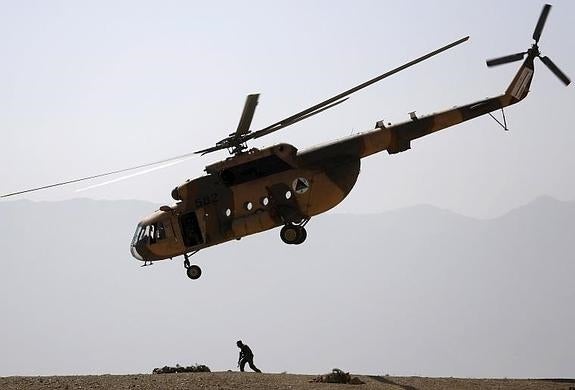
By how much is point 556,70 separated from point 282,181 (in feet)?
37.8

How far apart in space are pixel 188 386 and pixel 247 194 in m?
7.86

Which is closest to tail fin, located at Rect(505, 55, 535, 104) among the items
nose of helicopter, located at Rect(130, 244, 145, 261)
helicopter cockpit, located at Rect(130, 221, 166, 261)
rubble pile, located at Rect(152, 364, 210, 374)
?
→ helicopter cockpit, located at Rect(130, 221, 166, 261)

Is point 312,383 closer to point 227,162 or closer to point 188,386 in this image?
point 188,386

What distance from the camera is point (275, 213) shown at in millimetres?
30797

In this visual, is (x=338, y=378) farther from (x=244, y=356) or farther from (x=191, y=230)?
(x=191, y=230)

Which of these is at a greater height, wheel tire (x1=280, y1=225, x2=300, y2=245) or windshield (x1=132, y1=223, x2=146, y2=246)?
windshield (x1=132, y1=223, x2=146, y2=246)

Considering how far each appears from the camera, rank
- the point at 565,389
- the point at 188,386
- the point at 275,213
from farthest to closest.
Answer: the point at 275,213
the point at 565,389
the point at 188,386

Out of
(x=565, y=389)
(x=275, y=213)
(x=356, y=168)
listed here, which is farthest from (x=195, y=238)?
(x=565, y=389)

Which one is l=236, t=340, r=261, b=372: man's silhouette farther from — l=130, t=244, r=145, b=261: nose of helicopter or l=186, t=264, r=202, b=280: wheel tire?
l=130, t=244, r=145, b=261: nose of helicopter

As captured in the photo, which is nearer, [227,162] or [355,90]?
[355,90]

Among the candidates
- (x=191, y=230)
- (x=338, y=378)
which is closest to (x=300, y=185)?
(x=191, y=230)

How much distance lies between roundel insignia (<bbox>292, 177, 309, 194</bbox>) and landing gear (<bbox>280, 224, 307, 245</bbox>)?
1325 mm

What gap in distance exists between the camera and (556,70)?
106ft

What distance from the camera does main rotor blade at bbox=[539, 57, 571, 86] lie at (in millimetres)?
31859
